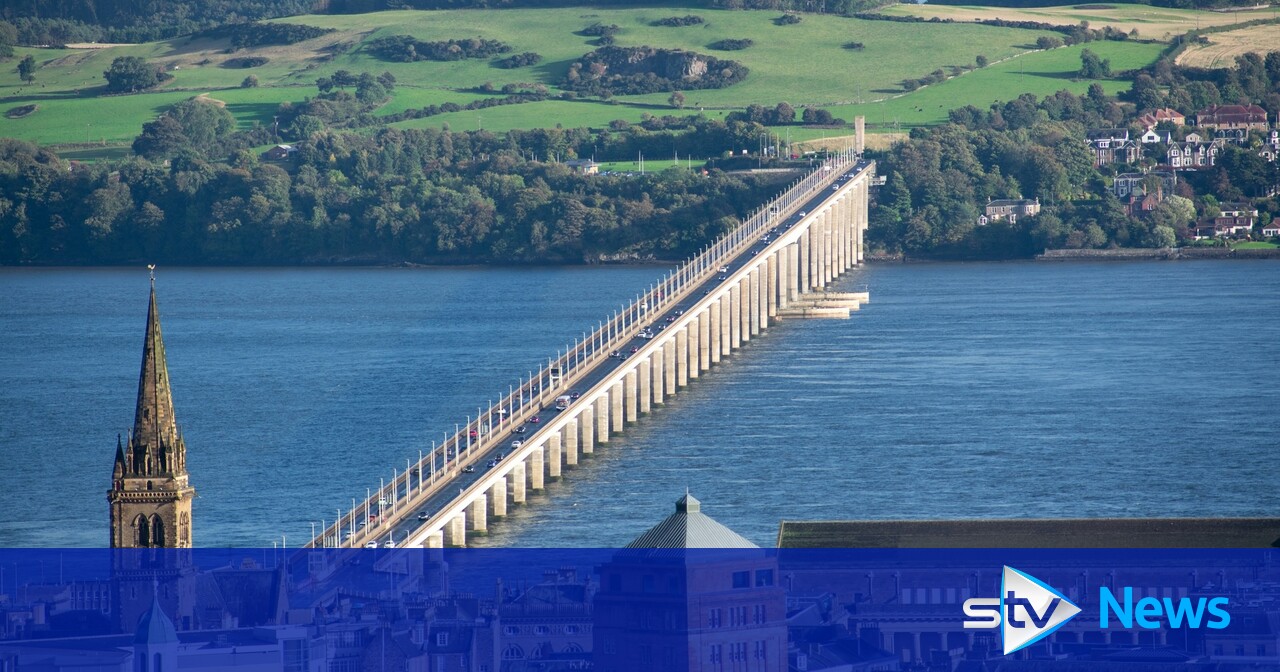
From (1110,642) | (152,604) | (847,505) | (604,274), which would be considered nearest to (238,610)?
(152,604)

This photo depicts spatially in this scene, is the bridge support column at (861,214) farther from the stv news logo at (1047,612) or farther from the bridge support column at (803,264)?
the stv news logo at (1047,612)

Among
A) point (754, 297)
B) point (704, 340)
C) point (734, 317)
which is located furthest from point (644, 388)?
point (754, 297)

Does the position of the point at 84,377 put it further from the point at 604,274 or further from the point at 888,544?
the point at 604,274

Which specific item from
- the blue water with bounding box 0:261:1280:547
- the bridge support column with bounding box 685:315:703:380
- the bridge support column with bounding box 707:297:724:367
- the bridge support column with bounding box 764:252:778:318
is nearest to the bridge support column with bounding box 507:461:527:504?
the blue water with bounding box 0:261:1280:547

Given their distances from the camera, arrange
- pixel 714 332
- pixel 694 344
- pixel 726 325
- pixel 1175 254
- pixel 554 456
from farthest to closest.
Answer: pixel 1175 254
pixel 726 325
pixel 714 332
pixel 694 344
pixel 554 456

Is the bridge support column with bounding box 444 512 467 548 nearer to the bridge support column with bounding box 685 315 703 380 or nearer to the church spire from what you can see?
the church spire
